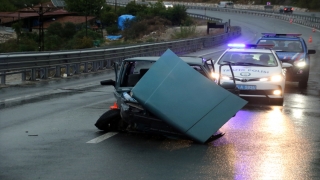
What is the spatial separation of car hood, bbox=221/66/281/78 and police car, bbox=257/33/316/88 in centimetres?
500

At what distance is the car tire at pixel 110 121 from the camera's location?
10217 millimetres

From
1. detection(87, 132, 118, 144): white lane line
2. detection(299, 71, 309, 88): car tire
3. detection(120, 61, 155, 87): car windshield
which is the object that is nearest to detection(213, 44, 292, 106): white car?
detection(120, 61, 155, 87): car windshield

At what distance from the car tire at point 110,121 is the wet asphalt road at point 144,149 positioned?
181mm

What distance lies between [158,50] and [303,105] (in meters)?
19.3

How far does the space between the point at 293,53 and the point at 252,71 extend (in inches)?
239

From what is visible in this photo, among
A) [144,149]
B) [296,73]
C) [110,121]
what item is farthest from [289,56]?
[144,149]

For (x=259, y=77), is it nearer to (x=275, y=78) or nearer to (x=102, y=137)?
(x=275, y=78)

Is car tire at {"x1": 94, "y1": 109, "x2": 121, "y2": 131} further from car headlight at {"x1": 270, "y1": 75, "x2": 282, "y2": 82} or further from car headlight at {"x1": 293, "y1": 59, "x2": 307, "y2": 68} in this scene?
car headlight at {"x1": 293, "y1": 59, "x2": 307, "y2": 68}

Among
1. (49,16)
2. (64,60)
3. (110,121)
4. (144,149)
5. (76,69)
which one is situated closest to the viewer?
A: (144,149)

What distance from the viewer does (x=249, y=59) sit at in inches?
658

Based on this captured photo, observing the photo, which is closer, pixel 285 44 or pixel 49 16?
pixel 285 44

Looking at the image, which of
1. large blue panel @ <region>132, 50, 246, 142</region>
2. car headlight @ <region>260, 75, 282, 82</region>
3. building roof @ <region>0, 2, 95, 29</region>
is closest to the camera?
large blue panel @ <region>132, 50, 246, 142</region>

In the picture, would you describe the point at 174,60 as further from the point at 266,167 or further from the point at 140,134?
the point at 266,167

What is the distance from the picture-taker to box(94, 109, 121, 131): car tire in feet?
33.5
